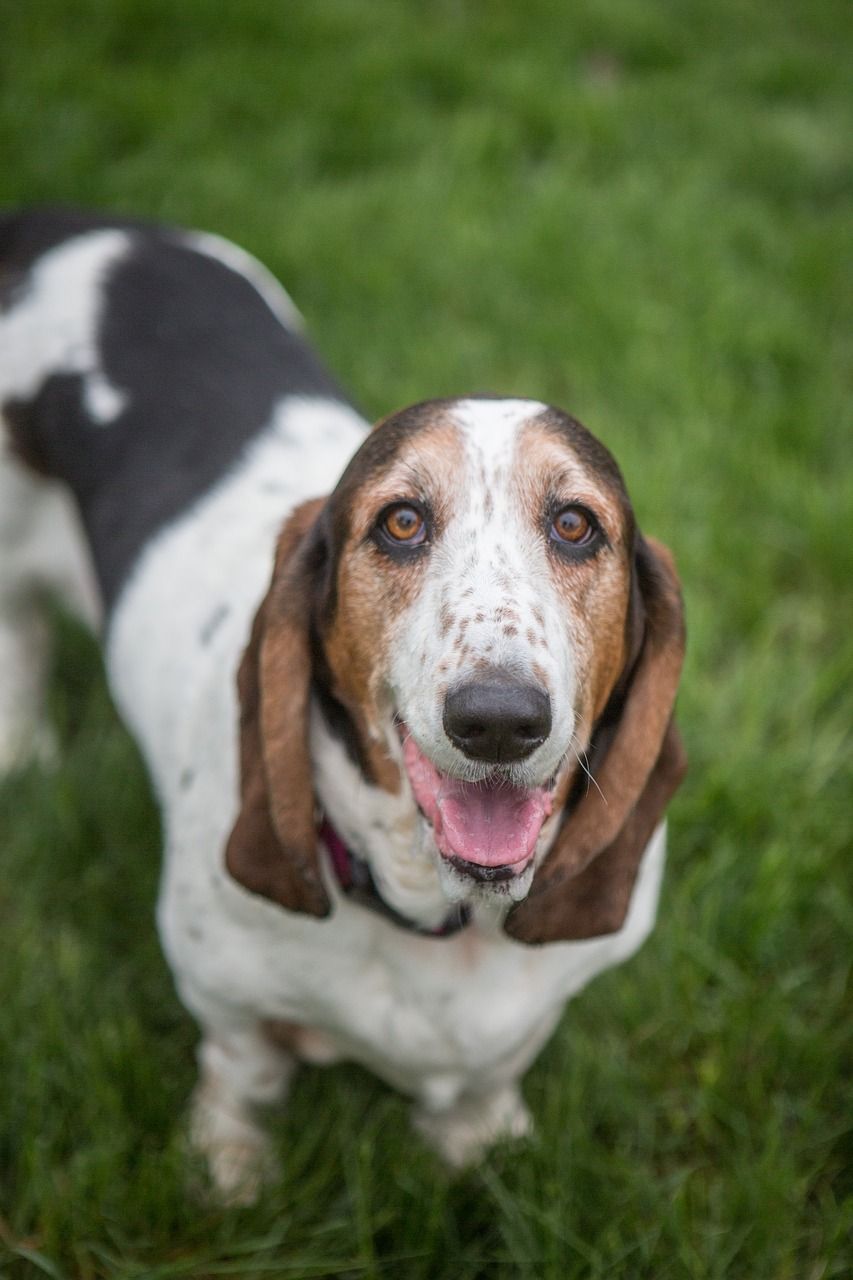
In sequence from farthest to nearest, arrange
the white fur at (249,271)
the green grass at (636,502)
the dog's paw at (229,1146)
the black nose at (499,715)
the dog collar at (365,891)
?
the white fur at (249,271) → the dog's paw at (229,1146) → the green grass at (636,502) → the dog collar at (365,891) → the black nose at (499,715)

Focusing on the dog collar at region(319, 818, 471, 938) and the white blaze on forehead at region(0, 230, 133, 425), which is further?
the white blaze on forehead at region(0, 230, 133, 425)

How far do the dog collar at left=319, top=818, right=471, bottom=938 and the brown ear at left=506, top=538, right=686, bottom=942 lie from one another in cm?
14

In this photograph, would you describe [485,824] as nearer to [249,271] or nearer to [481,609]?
[481,609]


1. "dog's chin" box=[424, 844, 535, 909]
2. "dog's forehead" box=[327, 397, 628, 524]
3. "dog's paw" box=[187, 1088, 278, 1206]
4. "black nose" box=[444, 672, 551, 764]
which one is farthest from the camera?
"dog's paw" box=[187, 1088, 278, 1206]

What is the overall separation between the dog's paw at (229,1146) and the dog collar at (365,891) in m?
0.80

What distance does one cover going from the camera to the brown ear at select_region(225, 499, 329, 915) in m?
2.17

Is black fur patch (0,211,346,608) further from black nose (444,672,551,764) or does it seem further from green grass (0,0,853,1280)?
black nose (444,672,551,764)

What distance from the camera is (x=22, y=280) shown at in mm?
3330

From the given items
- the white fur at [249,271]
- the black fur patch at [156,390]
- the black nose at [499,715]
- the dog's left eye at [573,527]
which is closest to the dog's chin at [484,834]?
the black nose at [499,715]

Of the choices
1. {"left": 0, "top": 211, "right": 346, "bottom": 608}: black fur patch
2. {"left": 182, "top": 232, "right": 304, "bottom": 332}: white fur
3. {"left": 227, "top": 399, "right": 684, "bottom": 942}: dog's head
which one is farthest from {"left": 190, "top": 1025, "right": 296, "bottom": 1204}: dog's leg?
{"left": 182, "top": 232, "right": 304, "bottom": 332}: white fur

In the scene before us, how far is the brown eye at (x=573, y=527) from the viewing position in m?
2.12

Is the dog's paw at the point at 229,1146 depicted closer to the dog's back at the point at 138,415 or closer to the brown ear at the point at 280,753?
the brown ear at the point at 280,753

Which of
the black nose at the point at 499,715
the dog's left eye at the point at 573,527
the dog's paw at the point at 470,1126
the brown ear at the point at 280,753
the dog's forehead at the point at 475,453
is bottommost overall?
the dog's paw at the point at 470,1126

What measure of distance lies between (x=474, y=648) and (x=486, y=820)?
12.2 inches
